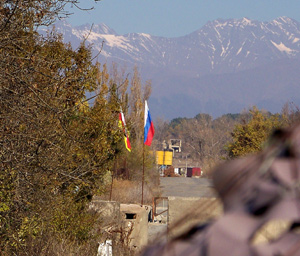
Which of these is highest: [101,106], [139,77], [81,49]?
[139,77]

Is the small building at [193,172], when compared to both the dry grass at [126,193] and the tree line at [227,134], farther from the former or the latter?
the dry grass at [126,193]

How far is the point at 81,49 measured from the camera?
1351cm

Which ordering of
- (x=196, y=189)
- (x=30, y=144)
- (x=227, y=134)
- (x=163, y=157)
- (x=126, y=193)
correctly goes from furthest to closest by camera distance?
(x=163, y=157) → (x=227, y=134) → (x=126, y=193) → (x=30, y=144) → (x=196, y=189)

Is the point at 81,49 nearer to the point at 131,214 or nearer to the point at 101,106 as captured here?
the point at 101,106

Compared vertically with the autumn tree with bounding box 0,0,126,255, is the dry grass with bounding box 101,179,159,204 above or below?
below

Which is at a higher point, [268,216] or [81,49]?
[81,49]

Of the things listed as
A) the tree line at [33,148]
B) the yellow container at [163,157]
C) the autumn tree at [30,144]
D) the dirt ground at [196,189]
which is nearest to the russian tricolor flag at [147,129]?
the dirt ground at [196,189]

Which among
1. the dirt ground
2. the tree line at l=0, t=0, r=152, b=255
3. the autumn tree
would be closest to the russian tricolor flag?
the dirt ground

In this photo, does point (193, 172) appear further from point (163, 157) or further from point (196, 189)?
point (196, 189)

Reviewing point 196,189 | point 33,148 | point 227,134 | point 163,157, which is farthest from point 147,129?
point 163,157

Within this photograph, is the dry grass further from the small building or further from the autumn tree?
the small building

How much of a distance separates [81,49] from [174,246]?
1320cm

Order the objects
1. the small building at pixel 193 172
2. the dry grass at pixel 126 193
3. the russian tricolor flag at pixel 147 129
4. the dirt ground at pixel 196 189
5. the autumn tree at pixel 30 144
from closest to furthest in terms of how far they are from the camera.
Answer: the dirt ground at pixel 196 189 → the autumn tree at pixel 30 144 → the russian tricolor flag at pixel 147 129 → the dry grass at pixel 126 193 → the small building at pixel 193 172

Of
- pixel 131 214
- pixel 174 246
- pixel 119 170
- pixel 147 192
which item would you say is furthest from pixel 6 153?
pixel 119 170
